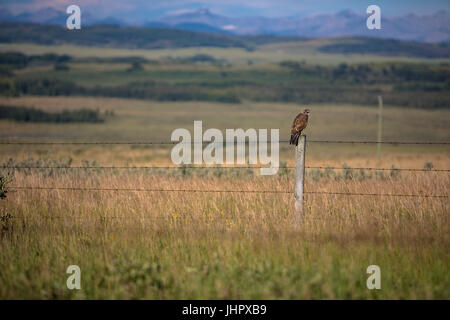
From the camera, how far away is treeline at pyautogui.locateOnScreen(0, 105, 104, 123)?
2606 inches

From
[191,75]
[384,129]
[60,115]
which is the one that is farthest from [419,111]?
[191,75]

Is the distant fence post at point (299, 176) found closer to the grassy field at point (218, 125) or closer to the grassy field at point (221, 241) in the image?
the grassy field at point (221, 241)

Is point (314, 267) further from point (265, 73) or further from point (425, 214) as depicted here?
point (265, 73)

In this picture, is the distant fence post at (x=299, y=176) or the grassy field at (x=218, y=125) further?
the grassy field at (x=218, y=125)

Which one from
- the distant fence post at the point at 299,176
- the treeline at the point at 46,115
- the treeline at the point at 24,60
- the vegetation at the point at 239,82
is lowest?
the distant fence post at the point at 299,176

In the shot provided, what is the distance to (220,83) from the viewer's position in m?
127

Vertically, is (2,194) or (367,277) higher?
(2,194)

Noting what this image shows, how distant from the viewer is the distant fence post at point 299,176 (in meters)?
7.97

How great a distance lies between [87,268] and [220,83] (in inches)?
4801

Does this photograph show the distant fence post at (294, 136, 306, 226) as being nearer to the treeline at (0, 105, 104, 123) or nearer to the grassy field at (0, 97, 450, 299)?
the grassy field at (0, 97, 450, 299)

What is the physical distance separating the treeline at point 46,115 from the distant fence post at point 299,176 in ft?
204

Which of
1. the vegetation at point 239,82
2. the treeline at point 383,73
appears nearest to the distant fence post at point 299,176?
the vegetation at point 239,82

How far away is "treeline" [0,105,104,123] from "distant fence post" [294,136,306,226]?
204 feet

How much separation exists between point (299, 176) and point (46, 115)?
65.0 meters
